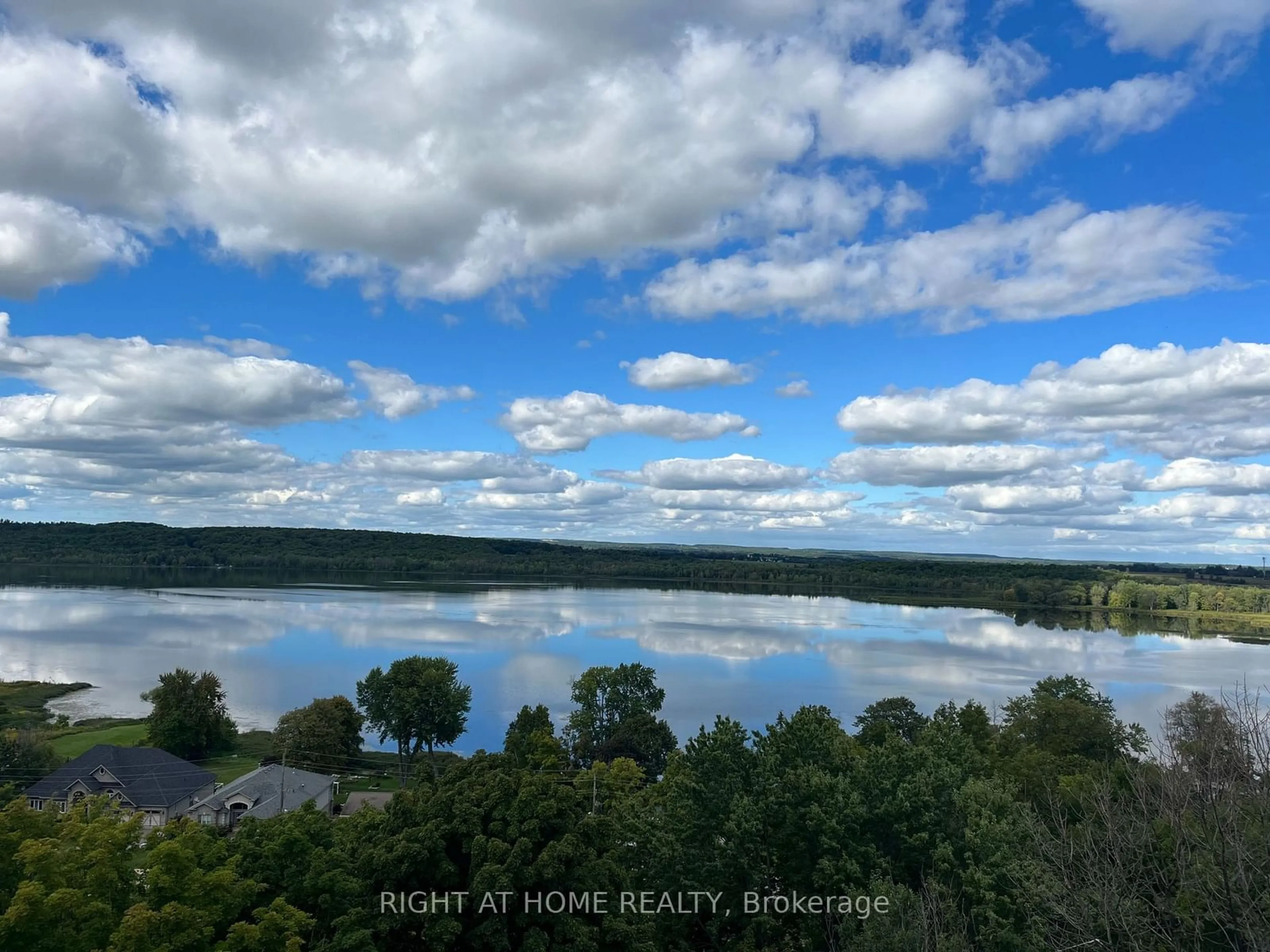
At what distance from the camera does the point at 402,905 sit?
1238 cm

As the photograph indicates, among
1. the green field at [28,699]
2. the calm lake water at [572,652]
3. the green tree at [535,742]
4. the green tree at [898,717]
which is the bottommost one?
the green field at [28,699]

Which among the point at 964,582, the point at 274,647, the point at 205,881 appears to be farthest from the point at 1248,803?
the point at 964,582

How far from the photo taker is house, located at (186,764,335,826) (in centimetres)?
2702

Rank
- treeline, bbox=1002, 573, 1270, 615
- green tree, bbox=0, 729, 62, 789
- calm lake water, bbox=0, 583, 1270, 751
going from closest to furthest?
green tree, bbox=0, 729, 62, 789 < calm lake water, bbox=0, 583, 1270, 751 < treeline, bbox=1002, 573, 1270, 615

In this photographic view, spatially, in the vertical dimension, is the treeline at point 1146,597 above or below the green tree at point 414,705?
above

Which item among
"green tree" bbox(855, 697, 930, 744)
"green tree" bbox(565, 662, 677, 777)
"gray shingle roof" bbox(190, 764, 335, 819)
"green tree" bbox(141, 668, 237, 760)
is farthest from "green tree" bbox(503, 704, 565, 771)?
"green tree" bbox(141, 668, 237, 760)

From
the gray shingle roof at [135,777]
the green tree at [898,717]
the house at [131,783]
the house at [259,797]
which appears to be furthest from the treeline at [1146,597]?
the house at [131,783]

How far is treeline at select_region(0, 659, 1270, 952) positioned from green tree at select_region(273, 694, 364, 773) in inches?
775

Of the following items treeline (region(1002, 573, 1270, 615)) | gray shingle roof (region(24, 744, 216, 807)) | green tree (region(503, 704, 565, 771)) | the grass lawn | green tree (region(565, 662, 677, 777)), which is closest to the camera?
gray shingle roof (region(24, 744, 216, 807))

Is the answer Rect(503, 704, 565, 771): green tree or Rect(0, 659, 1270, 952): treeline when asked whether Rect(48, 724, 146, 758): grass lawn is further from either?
Rect(0, 659, 1270, 952): treeline

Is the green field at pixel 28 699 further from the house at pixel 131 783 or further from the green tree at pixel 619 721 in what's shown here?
the green tree at pixel 619 721

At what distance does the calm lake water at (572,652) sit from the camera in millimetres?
52719

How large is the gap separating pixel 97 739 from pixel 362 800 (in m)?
17.7

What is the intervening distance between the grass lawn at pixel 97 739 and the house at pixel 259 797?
10.3 m
